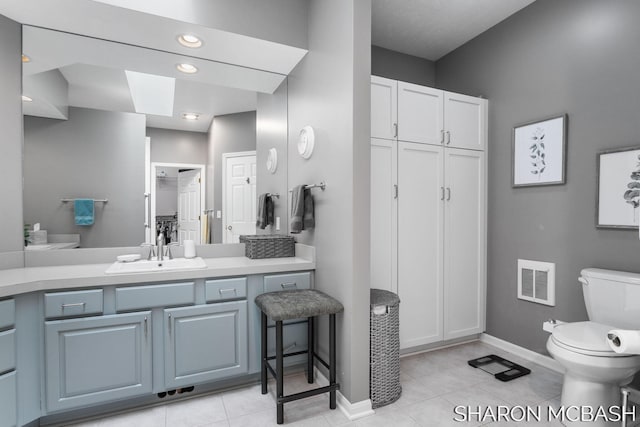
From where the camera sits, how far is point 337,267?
205 cm

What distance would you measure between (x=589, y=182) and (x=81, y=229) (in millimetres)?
3459

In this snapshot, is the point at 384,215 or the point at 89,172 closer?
the point at 89,172

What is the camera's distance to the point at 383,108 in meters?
2.43

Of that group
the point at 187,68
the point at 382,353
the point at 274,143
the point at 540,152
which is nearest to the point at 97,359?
the point at 382,353

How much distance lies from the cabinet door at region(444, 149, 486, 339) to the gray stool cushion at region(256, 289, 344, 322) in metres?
1.26

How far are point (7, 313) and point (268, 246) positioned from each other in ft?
4.81

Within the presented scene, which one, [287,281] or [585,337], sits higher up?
[287,281]

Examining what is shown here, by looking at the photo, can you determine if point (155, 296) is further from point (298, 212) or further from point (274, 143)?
point (274, 143)

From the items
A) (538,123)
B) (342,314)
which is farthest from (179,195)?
(538,123)

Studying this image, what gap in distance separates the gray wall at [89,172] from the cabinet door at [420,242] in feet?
6.44

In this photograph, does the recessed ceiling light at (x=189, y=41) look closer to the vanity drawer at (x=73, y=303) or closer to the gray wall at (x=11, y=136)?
the gray wall at (x=11, y=136)

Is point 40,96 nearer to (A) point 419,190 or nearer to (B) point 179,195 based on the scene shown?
(B) point 179,195

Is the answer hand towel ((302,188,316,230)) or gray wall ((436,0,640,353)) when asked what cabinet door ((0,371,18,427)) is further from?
gray wall ((436,0,640,353))

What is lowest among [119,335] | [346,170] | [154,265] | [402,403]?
[402,403]
